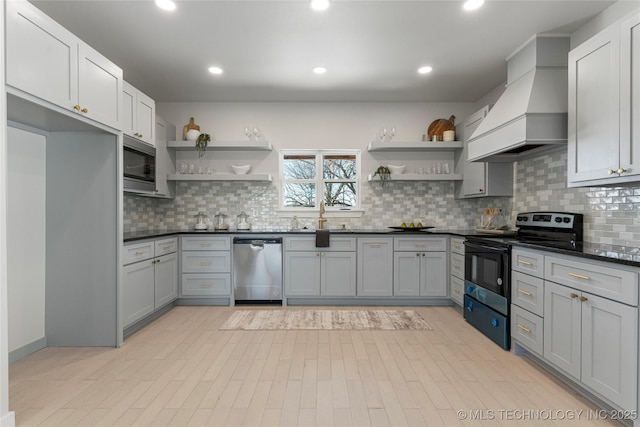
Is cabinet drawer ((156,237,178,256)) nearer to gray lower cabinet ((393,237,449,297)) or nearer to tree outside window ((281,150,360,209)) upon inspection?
tree outside window ((281,150,360,209))

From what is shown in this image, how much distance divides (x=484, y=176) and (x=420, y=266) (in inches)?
52.2

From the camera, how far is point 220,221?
4.84 m

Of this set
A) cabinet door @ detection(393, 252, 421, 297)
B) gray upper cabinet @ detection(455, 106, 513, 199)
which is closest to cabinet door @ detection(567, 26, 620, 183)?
gray upper cabinet @ detection(455, 106, 513, 199)

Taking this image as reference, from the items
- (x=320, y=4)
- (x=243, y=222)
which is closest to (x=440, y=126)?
(x=320, y=4)

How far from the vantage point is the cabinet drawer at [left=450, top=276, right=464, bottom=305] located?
3855 millimetres

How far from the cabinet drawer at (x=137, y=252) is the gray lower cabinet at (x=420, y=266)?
2812mm

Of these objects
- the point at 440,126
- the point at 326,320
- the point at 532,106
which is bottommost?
the point at 326,320

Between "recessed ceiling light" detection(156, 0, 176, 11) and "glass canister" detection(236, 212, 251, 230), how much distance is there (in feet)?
8.90

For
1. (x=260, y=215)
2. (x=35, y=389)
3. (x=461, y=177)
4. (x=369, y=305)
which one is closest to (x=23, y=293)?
(x=35, y=389)

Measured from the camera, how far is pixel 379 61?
3.57 m

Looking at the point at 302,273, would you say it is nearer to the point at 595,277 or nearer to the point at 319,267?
the point at 319,267

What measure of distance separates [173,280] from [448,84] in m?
4.19

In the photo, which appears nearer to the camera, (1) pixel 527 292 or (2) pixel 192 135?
(1) pixel 527 292

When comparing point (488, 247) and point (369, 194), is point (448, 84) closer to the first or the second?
point (369, 194)
